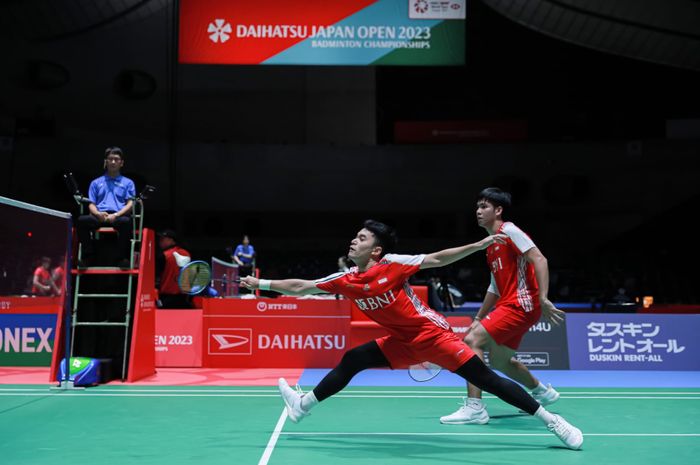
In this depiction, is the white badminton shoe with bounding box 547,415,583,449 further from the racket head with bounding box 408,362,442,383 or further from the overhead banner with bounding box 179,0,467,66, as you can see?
the overhead banner with bounding box 179,0,467,66

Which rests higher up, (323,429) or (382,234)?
(382,234)

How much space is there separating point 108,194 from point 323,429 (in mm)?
4033

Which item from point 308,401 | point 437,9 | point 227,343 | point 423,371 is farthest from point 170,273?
point 308,401

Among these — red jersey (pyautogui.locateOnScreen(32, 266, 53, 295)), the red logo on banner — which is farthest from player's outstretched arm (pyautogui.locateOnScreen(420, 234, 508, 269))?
red jersey (pyautogui.locateOnScreen(32, 266, 53, 295))

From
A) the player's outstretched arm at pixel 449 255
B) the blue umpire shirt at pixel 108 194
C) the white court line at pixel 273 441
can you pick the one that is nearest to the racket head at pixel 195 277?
the blue umpire shirt at pixel 108 194

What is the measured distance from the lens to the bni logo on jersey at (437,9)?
13.1 meters

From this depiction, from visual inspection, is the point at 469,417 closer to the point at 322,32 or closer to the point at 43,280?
the point at 43,280

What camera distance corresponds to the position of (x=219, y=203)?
81.4 ft

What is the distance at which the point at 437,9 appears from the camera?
13.2 m

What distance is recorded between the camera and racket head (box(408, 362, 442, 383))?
5793 mm

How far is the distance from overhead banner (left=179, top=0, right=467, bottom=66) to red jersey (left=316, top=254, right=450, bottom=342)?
8.83 metres

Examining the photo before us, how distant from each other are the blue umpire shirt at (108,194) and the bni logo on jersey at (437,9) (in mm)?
7216

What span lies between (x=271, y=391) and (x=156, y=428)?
2237 mm

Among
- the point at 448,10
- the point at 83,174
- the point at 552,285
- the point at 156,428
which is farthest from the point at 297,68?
the point at 156,428
